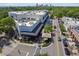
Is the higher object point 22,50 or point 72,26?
point 72,26

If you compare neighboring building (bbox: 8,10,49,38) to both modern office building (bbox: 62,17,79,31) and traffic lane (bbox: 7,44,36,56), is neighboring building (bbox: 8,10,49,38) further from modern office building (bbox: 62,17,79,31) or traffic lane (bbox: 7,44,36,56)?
modern office building (bbox: 62,17,79,31)

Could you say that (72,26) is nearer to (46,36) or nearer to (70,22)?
(70,22)

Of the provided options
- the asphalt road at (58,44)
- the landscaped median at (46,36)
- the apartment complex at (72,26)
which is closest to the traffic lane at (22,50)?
the landscaped median at (46,36)

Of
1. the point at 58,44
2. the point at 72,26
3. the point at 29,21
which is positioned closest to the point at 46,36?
the point at 58,44

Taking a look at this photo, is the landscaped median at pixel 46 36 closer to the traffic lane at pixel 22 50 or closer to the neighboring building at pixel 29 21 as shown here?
the neighboring building at pixel 29 21

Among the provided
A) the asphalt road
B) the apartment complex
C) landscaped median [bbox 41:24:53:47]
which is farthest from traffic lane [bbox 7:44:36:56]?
the apartment complex

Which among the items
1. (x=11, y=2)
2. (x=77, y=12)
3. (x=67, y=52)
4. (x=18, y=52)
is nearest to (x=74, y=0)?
(x=77, y=12)
